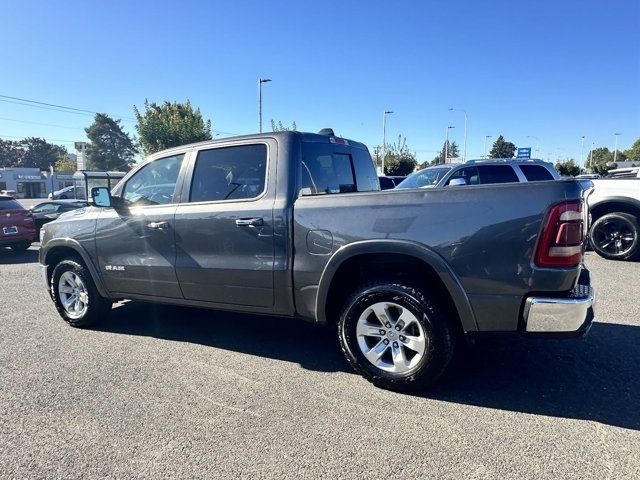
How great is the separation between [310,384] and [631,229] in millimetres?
7391

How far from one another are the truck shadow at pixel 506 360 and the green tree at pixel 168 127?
3041 centimetres

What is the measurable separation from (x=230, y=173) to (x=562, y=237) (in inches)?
104

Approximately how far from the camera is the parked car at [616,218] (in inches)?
306

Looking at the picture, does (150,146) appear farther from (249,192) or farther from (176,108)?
(249,192)

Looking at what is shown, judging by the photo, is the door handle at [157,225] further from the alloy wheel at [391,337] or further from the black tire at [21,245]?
the black tire at [21,245]

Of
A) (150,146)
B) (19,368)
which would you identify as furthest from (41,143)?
(19,368)

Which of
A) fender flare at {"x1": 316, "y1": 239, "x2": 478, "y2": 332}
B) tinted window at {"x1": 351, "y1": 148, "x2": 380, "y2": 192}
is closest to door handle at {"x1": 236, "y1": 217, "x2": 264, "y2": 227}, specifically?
fender flare at {"x1": 316, "y1": 239, "x2": 478, "y2": 332}

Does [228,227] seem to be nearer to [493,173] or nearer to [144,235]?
[144,235]

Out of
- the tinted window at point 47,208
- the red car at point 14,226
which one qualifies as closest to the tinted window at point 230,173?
the red car at point 14,226

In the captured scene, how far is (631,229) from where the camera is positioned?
784cm

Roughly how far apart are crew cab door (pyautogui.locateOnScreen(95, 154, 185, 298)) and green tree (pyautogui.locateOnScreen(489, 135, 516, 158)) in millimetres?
67052

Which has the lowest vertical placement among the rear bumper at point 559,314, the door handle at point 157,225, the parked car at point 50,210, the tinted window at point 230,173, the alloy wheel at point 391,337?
the alloy wheel at point 391,337

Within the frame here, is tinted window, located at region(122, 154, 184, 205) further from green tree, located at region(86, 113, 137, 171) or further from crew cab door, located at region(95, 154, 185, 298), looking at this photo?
green tree, located at region(86, 113, 137, 171)

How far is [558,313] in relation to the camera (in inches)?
105
